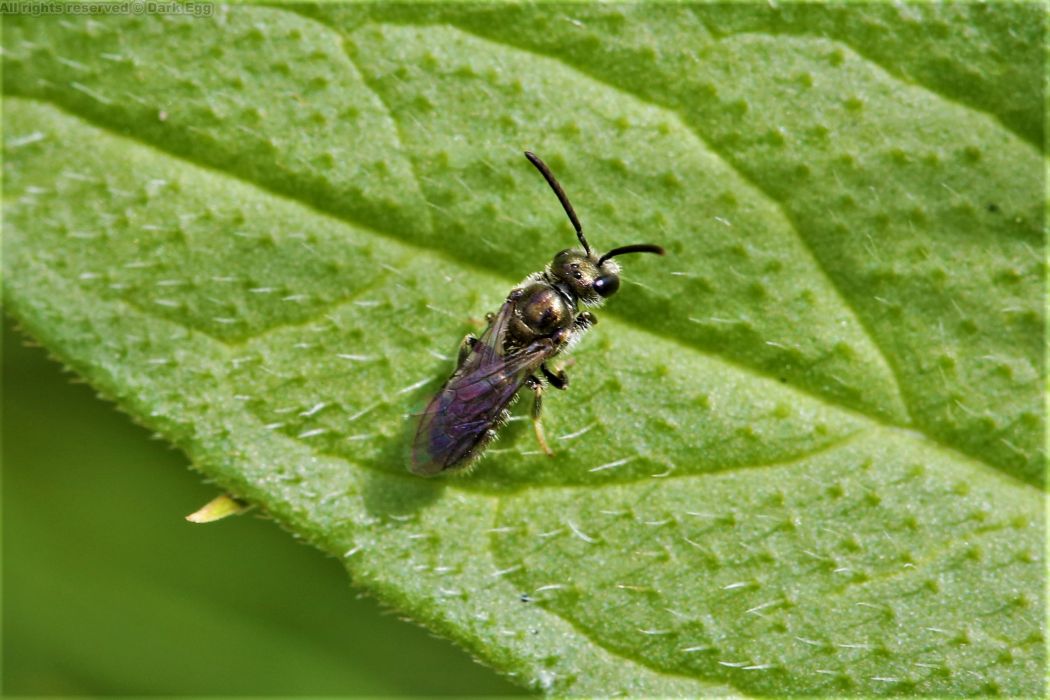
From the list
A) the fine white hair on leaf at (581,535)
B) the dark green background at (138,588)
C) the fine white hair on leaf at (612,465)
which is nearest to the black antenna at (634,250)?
the fine white hair on leaf at (612,465)

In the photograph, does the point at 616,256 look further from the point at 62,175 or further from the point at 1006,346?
the point at 62,175

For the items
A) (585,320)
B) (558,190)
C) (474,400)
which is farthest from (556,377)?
(558,190)

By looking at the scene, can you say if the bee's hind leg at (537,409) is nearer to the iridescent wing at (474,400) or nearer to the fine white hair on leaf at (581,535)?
the iridescent wing at (474,400)

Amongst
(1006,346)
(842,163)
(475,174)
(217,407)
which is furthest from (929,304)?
(217,407)

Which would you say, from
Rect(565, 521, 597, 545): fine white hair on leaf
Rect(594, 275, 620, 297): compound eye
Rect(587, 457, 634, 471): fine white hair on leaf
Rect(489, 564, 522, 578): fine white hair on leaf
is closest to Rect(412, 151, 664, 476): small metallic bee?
Rect(594, 275, 620, 297): compound eye

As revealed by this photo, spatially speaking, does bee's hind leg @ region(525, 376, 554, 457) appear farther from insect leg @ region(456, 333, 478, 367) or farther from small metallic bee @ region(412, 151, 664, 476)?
insect leg @ region(456, 333, 478, 367)

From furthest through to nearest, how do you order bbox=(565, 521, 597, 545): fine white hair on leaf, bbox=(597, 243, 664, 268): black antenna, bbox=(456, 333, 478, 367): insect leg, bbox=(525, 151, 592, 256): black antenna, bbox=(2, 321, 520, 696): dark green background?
bbox=(2, 321, 520, 696): dark green background < bbox=(456, 333, 478, 367): insect leg < bbox=(565, 521, 597, 545): fine white hair on leaf < bbox=(525, 151, 592, 256): black antenna < bbox=(597, 243, 664, 268): black antenna
